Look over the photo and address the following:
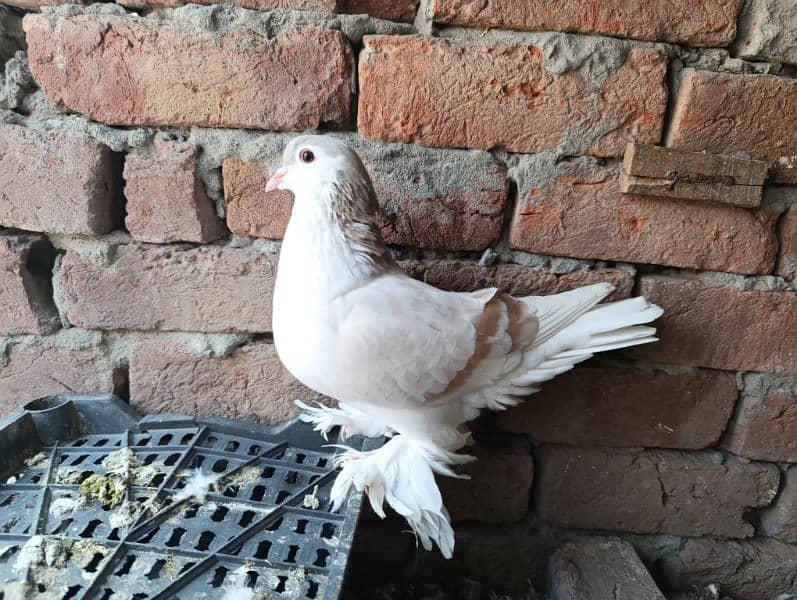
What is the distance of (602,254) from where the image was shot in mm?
891

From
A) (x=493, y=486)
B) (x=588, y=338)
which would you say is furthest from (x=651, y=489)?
(x=588, y=338)

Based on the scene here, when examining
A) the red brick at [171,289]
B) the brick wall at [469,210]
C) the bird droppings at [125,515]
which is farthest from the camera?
the red brick at [171,289]

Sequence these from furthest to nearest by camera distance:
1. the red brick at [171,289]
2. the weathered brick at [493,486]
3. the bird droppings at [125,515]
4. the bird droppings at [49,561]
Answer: the weathered brick at [493,486] → the red brick at [171,289] → the bird droppings at [125,515] → the bird droppings at [49,561]

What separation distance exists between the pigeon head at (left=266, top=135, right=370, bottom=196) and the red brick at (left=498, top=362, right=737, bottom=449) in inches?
22.2

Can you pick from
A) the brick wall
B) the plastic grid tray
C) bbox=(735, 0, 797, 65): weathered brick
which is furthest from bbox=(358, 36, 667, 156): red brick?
the plastic grid tray

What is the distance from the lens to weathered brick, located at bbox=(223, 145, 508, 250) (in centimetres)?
85

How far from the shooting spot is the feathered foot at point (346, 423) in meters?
0.89

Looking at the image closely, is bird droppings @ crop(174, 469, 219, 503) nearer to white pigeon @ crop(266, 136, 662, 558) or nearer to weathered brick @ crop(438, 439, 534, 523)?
white pigeon @ crop(266, 136, 662, 558)

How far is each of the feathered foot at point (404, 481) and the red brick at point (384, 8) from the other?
694 mm

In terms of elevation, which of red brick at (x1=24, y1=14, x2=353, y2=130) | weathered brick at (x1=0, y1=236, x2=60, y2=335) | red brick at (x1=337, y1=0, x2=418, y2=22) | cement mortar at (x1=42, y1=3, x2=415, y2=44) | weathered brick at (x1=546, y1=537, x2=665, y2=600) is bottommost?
weathered brick at (x1=546, y1=537, x2=665, y2=600)

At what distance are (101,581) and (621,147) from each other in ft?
3.20

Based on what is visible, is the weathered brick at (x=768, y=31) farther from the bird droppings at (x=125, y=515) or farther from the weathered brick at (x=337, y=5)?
the bird droppings at (x=125, y=515)

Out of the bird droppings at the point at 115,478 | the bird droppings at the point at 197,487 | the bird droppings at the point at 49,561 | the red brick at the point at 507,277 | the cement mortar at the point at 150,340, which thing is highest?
the red brick at the point at 507,277

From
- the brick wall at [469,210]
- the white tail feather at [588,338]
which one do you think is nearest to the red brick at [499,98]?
the brick wall at [469,210]
